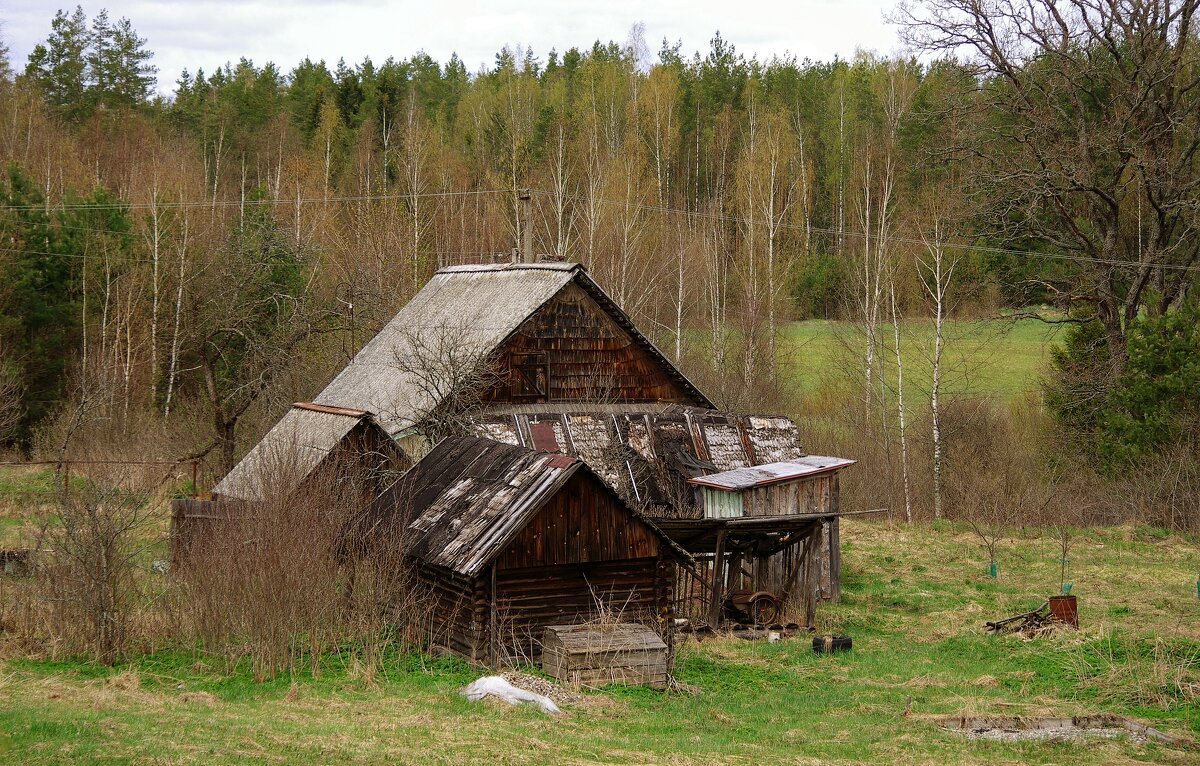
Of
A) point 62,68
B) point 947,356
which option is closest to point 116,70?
point 62,68

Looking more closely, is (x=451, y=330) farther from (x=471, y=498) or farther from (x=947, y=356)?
(x=947, y=356)

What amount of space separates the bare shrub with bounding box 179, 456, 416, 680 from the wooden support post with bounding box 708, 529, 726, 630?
5.99m

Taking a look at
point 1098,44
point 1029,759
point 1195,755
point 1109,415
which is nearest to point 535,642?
point 1029,759

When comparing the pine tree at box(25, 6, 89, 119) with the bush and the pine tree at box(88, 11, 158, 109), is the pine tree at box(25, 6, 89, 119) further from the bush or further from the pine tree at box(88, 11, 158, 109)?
the bush

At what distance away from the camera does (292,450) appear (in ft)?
60.0

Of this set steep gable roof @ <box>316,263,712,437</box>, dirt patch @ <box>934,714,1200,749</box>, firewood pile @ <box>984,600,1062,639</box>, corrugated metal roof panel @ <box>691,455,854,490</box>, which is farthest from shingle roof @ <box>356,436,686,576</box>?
firewood pile @ <box>984,600,1062,639</box>

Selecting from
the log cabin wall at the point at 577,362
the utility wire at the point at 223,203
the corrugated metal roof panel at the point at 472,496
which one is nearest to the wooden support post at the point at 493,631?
the corrugated metal roof panel at the point at 472,496

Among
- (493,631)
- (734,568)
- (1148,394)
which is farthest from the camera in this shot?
(1148,394)

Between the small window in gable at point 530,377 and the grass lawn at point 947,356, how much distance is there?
66.3 ft

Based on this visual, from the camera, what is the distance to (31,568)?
1534 cm

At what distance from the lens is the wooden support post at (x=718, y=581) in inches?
801

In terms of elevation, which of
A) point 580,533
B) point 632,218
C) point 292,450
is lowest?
point 580,533

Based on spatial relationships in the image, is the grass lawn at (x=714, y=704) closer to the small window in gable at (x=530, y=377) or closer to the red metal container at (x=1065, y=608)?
the red metal container at (x=1065, y=608)

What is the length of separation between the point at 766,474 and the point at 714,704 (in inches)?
270
